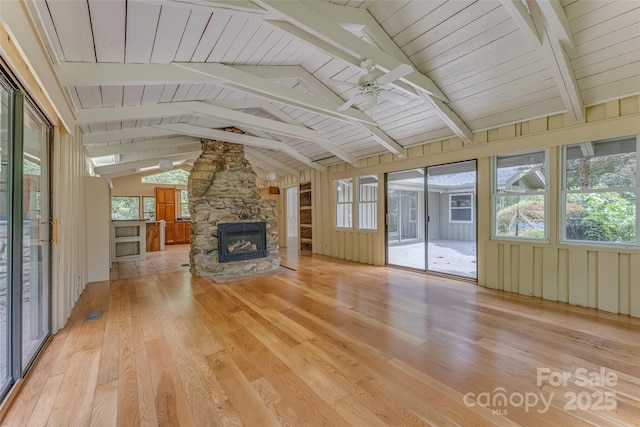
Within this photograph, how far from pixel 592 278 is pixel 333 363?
3.30 metres

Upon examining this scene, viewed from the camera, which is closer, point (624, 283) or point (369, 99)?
point (369, 99)

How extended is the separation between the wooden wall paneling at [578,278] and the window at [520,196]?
40 centimetres

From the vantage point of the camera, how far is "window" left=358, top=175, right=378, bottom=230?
19.5ft

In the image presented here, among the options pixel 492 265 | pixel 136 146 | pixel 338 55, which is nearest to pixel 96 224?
pixel 136 146

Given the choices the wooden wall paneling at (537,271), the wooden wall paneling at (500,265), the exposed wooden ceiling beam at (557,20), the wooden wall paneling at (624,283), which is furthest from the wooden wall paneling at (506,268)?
the exposed wooden ceiling beam at (557,20)

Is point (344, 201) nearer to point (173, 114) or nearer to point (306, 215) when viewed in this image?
point (306, 215)

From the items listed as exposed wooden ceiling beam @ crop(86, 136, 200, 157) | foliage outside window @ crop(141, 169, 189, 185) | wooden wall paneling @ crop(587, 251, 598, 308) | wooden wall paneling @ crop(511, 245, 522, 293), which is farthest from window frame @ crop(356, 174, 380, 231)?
foliage outside window @ crop(141, 169, 189, 185)

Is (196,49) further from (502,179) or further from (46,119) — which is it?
(502,179)

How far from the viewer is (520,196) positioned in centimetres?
384

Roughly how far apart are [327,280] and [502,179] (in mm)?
3105

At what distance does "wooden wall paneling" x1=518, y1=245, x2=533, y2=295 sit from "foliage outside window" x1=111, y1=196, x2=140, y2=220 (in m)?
10.8

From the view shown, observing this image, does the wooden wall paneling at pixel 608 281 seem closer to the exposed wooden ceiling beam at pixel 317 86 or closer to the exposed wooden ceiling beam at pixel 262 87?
the exposed wooden ceiling beam at pixel 317 86

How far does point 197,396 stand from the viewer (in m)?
1.71

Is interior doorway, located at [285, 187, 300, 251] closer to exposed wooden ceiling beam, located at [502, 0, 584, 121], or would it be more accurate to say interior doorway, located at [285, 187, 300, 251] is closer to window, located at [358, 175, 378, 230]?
window, located at [358, 175, 378, 230]
